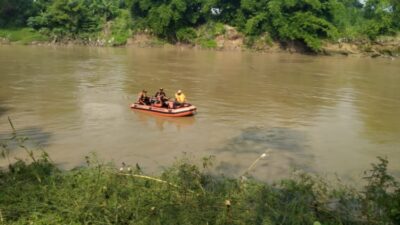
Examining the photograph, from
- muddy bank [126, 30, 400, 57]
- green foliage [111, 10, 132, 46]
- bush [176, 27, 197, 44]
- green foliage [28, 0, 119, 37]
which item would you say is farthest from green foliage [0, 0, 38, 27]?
bush [176, 27, 197, 44]

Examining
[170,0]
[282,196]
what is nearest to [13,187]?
[282,196]

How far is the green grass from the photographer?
51156 mm

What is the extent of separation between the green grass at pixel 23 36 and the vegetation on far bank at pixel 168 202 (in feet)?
155

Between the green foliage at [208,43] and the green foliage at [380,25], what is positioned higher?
the green foliage at [380,25]

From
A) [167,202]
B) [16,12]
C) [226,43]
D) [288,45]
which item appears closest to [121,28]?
[226,43]

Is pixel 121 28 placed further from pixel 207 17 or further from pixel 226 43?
pixel 226 43

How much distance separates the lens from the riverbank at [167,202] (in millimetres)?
5922

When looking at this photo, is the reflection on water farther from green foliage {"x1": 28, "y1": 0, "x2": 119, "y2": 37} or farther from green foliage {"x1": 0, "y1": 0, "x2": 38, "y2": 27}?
green foliage {"x1": 0, "y1": 0, "x2": 38, "y2": 27}

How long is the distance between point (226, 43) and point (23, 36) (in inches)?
911

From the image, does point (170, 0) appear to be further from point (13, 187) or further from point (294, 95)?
point (13, 187)

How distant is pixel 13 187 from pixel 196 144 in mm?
7397

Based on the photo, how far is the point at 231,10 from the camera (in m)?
50.2

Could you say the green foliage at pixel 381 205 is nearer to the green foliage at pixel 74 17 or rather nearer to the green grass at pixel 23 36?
the green foliage at pixel 74 17

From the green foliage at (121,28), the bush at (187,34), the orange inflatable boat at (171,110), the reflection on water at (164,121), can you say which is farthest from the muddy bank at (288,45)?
the reflection on water at (164,121)
